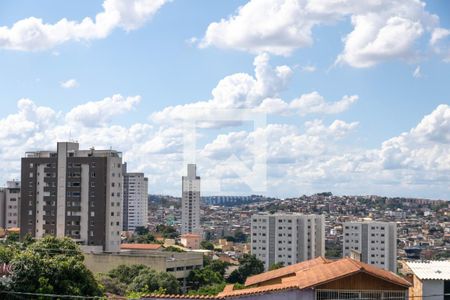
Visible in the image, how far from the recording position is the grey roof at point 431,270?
29.6 feet

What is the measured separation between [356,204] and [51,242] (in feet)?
255

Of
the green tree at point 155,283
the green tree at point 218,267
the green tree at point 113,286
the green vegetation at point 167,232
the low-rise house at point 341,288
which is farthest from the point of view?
the green vegetation at point 167,232

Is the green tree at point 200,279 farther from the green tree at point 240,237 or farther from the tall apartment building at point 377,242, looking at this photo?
the green tree at point 240,237

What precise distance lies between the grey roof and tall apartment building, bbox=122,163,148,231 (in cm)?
7716

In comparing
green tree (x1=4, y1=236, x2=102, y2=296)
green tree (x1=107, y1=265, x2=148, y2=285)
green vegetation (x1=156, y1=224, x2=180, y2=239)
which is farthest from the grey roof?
green vegetation (x1=156, y1=224, x2=180, y2=239)

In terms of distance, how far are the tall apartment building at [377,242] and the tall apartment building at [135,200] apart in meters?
42.8

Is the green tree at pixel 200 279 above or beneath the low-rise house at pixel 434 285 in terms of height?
beneath

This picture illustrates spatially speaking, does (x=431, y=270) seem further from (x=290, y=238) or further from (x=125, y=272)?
(x=290, y=238)

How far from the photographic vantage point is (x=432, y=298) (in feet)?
29.5

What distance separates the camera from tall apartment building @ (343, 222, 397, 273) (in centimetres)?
4784

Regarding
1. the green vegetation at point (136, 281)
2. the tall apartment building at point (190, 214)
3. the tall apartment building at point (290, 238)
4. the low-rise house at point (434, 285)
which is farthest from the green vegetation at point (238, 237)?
the low-rise house at point (434, 285)

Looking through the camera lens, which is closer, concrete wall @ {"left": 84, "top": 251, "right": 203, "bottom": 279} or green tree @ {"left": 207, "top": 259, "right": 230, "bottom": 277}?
concrete wall @ {"left": 84, "top": 251, "right": 203, "bottom": 279}

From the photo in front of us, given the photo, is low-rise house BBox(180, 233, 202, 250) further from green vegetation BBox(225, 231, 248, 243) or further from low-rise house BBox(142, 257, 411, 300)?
low-rise house BBox(142, 257, 411, 300)

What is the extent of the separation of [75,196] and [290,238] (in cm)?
2075
